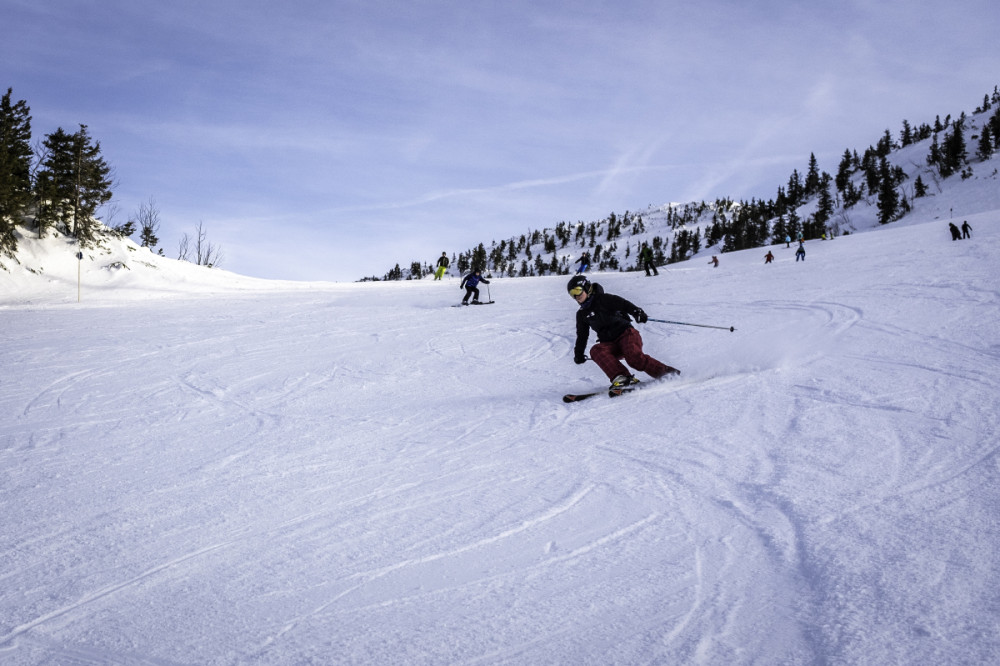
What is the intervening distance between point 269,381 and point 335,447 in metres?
3.96

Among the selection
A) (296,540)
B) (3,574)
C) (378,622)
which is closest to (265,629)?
(378,622)

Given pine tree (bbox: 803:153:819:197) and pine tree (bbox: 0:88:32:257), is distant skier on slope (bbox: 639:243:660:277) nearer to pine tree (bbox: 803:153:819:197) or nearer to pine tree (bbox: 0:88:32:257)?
pine tree (bbox: 0:88:32:257)

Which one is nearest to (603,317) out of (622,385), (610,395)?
(622,385)

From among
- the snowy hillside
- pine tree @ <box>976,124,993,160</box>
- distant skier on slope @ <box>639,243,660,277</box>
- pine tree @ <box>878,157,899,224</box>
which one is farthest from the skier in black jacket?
pine tree @ <box>976,124,993,160</box>

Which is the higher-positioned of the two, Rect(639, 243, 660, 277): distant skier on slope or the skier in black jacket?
Rect(639, 243, 660, 277): distant skier on slope

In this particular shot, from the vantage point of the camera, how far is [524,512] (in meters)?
3.23

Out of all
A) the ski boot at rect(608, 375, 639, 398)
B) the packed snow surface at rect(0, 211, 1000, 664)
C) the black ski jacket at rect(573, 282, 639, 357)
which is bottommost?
the packed snow surface at rect(0, 211, 1000, 664)

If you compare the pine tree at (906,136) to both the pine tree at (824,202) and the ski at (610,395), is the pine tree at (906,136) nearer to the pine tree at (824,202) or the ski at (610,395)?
the pine tree at (824,202)

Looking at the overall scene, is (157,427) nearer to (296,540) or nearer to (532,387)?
(296,540)

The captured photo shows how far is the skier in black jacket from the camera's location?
644 cm

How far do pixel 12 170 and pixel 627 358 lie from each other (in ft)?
130

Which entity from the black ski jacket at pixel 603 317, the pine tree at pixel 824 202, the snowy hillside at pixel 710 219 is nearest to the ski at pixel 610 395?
the black ski jacket at pixel 603 317

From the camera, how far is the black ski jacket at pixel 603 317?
21.7 ft

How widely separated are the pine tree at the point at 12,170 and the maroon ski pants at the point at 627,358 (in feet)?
110
